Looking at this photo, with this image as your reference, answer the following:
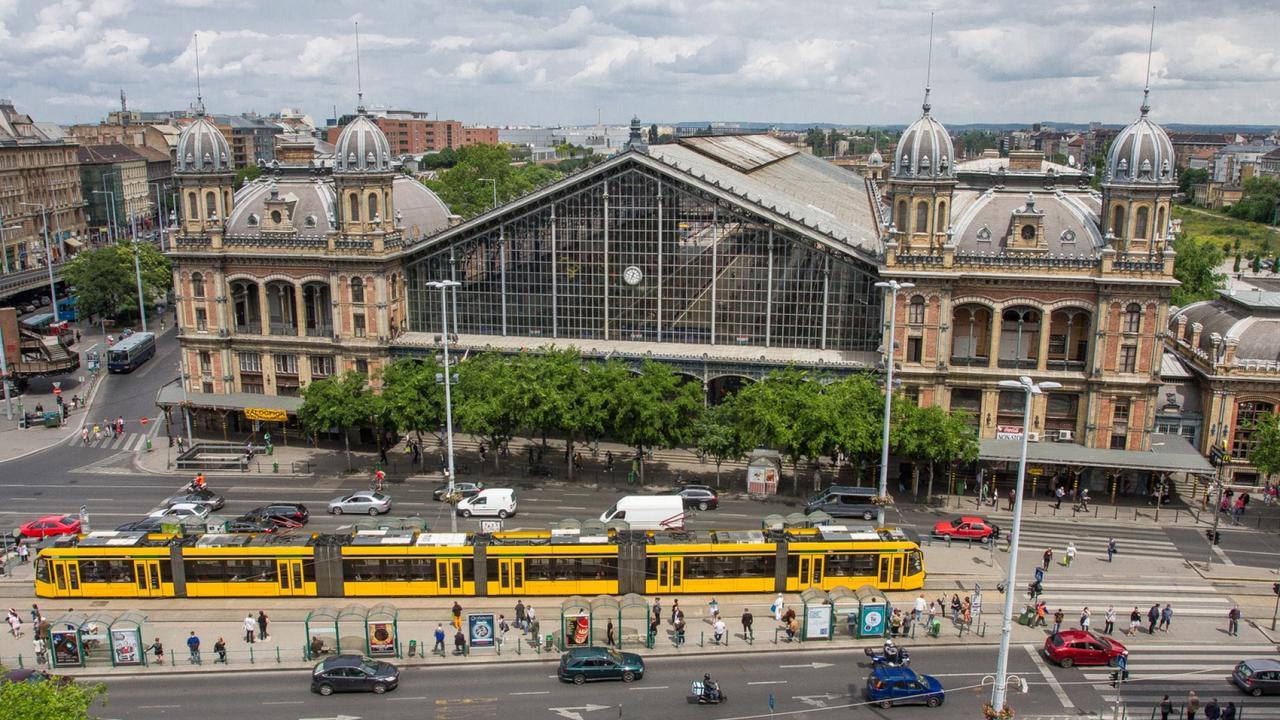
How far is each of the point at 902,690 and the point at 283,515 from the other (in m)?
40.8

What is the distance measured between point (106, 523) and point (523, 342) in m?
33.0

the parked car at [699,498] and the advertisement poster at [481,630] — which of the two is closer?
the advertisement poster at [481,630]

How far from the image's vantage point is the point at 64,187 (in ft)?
568

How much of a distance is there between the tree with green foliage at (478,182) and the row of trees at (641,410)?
286 ft

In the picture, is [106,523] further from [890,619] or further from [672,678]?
[890,619]

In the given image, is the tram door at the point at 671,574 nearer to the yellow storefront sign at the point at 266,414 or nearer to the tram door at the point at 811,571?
the tram door at the point at 811,571

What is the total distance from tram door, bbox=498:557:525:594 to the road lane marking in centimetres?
2576

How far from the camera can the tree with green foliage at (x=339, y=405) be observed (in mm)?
76625

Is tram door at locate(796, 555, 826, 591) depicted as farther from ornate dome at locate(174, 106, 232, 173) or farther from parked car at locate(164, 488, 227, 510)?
ornate dome at locate(174, 106, 232, 173)

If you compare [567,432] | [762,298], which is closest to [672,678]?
[567,432]

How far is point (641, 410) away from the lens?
71.8 metres

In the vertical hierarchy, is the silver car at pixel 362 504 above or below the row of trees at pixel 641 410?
below

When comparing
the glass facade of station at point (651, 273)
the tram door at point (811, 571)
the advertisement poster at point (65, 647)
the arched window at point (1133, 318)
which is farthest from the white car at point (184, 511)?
the arched window at point (1133, 318)

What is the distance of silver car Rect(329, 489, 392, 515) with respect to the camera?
6906cm
